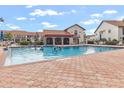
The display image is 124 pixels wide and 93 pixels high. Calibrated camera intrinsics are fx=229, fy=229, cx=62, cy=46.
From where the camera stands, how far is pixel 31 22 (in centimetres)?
3809

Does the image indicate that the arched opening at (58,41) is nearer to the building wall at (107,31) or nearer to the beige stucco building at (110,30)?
the beige stucco building at (110,30)

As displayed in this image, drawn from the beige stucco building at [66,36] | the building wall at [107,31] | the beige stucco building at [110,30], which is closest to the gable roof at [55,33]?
the beige stucco building at [66,36]

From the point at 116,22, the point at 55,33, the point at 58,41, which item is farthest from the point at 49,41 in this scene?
the point at 116,22

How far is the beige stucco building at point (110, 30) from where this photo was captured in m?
37.8

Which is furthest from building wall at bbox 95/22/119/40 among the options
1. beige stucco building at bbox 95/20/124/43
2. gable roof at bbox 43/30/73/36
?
gable roof at bbox 43/30/73/36

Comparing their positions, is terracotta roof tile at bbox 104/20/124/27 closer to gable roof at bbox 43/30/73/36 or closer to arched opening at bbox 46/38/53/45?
gable roof at bbox 43/30/73/36

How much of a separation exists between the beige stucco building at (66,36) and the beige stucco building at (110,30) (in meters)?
3.33

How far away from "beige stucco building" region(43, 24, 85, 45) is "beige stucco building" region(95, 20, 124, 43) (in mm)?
3330

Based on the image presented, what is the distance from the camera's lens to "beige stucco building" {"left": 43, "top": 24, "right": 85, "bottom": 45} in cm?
3766
